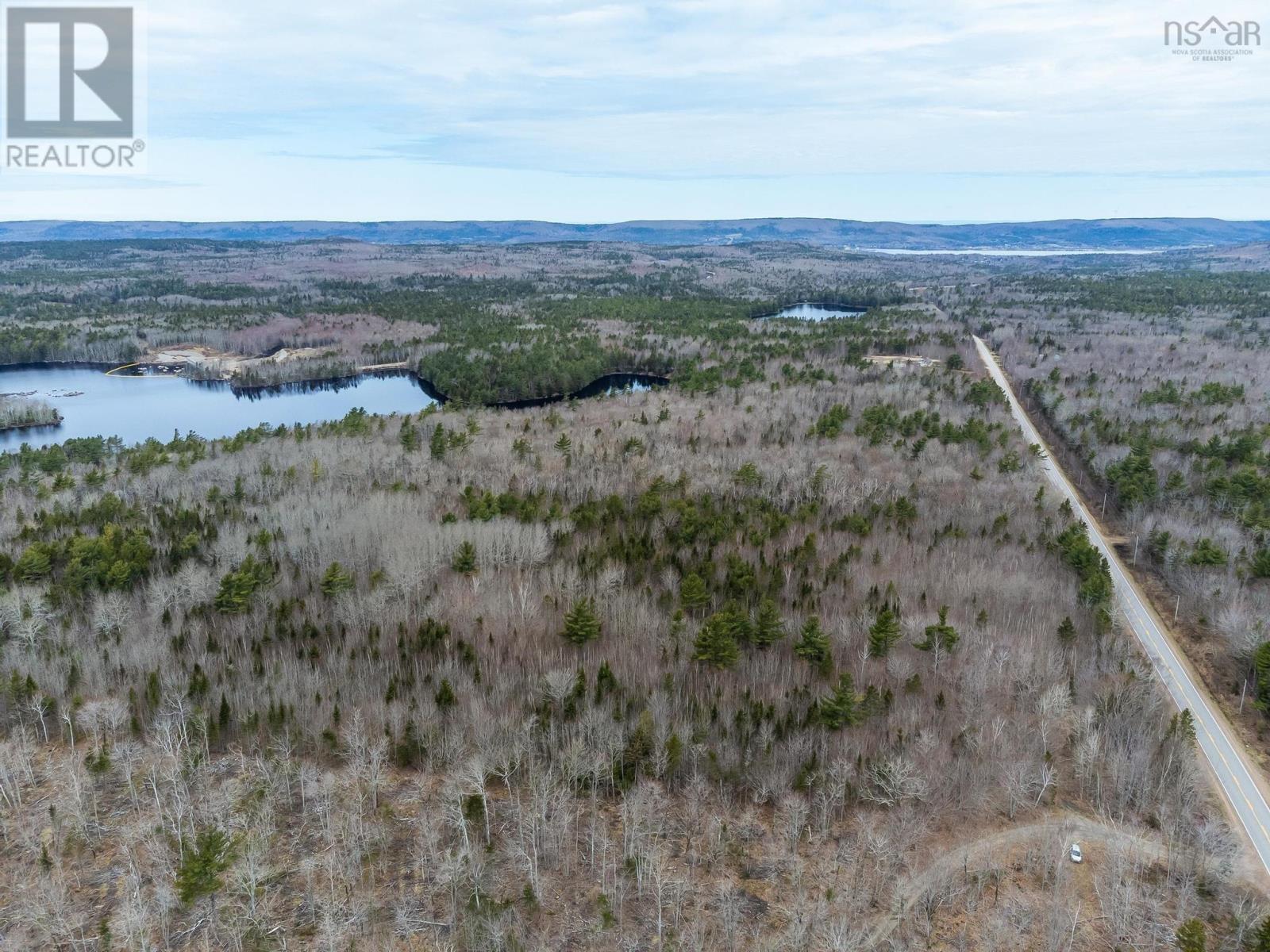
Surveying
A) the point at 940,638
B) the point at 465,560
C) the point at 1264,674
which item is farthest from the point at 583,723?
the point at 1264,674

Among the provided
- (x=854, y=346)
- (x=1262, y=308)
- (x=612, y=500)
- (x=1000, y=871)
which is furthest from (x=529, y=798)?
(x=1262, y=308)

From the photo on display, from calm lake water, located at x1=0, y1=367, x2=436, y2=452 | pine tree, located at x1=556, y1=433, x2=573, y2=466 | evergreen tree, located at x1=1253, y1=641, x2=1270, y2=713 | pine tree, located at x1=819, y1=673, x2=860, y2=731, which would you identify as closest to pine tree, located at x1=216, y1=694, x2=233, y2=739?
pine tree, located at x1=819, y1=673, x2=860, y2=731

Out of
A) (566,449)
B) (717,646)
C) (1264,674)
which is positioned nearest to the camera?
(1264,674)

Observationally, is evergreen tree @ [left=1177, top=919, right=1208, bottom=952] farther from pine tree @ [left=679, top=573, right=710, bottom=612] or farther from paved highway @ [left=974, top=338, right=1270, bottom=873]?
pine tree @ [left=679, top=573, right=710, bottom=612]

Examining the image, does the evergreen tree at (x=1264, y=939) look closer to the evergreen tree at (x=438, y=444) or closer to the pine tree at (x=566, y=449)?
the pine tree at (x=566, y=449)

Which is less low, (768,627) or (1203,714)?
(768,627)

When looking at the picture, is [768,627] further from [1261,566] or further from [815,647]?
[1261,566]
